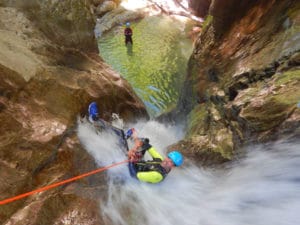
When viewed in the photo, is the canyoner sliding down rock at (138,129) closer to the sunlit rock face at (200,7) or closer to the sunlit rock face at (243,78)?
the sunlit rock face at (243,78)

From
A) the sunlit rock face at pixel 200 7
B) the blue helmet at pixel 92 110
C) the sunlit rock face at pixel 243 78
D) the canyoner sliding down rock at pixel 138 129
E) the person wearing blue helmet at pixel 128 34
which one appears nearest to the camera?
the canyoner sliding down rock at pixel 138 129

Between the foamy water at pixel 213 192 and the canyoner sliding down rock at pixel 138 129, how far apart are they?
0.02 metres

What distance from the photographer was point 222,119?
773 centimetres

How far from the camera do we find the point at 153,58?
56.3 feet

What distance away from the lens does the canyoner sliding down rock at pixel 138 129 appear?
17.6ft

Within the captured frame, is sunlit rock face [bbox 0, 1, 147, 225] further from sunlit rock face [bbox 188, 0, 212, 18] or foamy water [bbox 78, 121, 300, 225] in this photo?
sunlit rock face [bbox 188, 0, 212, 18]

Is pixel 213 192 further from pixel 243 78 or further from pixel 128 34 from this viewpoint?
pixel 128 34

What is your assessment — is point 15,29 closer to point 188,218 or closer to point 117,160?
→ point 117,160

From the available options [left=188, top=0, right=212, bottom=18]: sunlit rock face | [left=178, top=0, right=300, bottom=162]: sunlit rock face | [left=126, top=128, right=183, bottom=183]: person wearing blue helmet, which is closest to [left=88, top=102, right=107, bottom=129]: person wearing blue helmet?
[left=126, top=128, right=183, bottom=183]: person wearing blue helmet

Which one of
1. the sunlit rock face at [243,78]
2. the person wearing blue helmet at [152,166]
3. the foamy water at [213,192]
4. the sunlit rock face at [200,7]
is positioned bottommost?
the foamy water at [213,192]

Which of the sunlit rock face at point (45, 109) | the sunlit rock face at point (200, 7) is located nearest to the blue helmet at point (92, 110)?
the sunlit rock face at point (45, 109)

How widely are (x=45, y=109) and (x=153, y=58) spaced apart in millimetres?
11618

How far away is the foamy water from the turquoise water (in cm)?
617

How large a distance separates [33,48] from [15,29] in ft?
1.94
